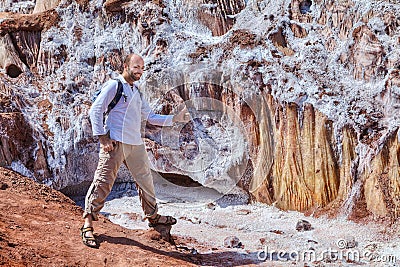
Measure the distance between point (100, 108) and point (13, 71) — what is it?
173 inches

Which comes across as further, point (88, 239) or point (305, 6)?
point (305, 6)

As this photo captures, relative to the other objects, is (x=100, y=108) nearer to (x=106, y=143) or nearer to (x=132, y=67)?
(x=106, y=143)

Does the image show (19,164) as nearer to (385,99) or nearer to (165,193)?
(165,193)

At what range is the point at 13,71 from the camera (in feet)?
25.3

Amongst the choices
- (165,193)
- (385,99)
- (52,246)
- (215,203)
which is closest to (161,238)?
(52,246)

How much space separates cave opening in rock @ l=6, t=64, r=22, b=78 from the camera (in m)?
Result: 7.66

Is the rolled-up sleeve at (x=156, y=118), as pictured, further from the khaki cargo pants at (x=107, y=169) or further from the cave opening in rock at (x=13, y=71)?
the cave opening in rock at (x=13, y=71)

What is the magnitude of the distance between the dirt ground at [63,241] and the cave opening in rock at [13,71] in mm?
3076

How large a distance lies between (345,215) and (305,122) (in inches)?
44.9

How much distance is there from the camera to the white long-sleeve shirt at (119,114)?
3.93 m

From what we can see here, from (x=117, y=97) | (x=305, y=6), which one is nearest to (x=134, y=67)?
(x=117, y=97)

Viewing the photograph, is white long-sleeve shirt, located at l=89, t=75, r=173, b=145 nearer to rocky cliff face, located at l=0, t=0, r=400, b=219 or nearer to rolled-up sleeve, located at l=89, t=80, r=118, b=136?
rolled-up sleeve, located at l=89, t=80, r=118, b=136

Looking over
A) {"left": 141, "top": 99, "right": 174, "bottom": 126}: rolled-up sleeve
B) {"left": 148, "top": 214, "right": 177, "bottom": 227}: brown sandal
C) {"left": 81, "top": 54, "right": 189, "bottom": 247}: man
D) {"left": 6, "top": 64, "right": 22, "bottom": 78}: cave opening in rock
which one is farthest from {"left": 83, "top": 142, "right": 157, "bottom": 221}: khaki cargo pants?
{"left": 6, "top": 64, "right": 22, "bottom": 78}: cave opening in rock

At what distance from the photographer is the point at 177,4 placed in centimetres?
695
